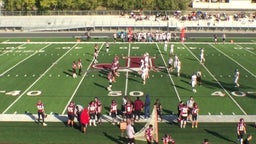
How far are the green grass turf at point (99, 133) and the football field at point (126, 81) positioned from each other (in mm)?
88

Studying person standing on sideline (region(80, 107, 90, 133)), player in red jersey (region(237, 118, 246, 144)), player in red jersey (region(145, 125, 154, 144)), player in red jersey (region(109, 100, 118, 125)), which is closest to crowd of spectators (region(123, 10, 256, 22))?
player in red jersey (region(109, 100, 118, 125))

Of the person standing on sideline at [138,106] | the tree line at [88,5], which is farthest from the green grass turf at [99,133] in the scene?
the tree line at [88,5]

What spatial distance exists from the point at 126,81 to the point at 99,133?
30.5ft

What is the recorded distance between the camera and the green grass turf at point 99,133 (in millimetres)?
17297

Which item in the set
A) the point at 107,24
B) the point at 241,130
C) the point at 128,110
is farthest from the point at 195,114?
the point at 107,24

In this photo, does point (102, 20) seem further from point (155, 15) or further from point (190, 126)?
point (190, 126)

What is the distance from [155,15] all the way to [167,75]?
125 feet

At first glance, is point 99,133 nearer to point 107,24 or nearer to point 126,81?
point 126,81

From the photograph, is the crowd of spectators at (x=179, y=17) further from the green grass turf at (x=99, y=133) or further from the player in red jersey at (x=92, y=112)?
the green grass turf at (x=99, y=133)

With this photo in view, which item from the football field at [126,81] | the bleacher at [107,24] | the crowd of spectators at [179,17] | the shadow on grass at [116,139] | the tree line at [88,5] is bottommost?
the shadow on grass at [116,139]

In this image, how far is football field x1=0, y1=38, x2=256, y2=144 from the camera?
2109 centimetres

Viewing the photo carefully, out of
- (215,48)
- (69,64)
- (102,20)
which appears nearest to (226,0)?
(102,20)

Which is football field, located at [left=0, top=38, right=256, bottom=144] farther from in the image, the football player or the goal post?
the goal post

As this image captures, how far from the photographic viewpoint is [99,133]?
18.1 m
